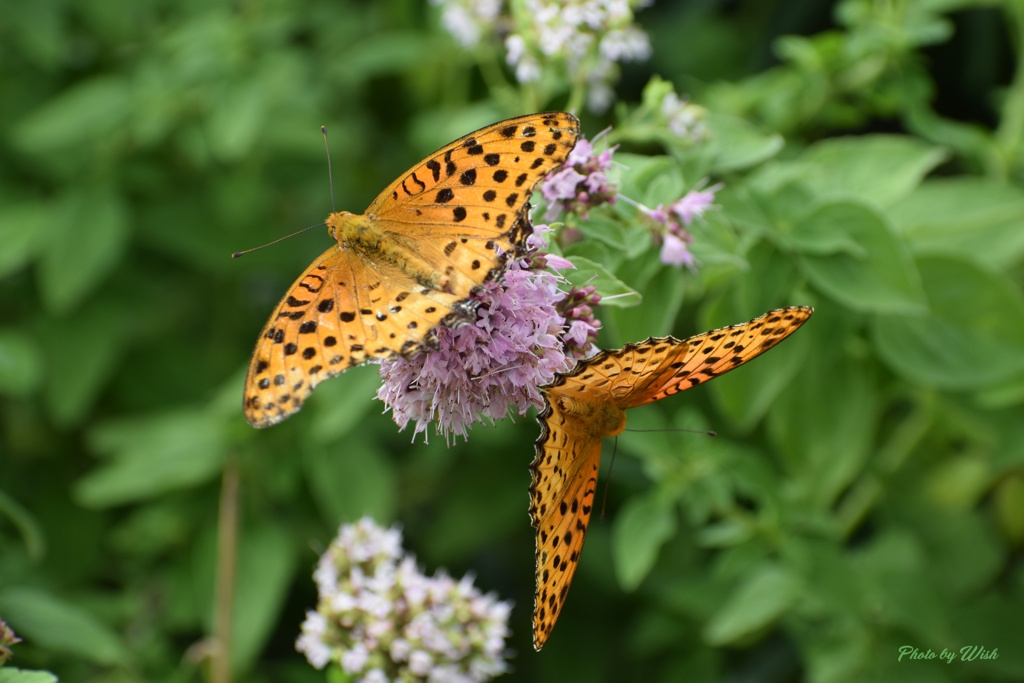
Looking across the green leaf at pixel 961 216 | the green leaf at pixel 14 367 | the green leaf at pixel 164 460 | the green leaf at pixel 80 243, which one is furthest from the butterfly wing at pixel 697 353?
the green leaf at pixel 80 243

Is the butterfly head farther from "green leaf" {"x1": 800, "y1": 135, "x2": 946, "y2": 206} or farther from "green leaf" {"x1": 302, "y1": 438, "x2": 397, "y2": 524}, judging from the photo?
"green leaf" {"x1": 302, "y1": 438, "x2": 397, "y2": 524}

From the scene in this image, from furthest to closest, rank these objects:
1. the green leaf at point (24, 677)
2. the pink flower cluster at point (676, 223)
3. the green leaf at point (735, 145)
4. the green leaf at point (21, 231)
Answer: the green leaf at point (21, 231), the green leaf at point (735, 145), the pink flower cluster at point (676, 223), the green leaf at point (24, 677)

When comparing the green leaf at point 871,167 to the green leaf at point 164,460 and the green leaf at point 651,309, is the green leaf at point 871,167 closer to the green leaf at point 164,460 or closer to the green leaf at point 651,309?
the green leaf at point 651,309

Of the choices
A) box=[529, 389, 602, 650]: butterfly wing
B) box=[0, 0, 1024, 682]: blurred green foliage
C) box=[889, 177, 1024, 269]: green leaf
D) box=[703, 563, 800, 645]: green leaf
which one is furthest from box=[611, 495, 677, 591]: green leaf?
box=[889, 177, 1024, 269]: green leaf

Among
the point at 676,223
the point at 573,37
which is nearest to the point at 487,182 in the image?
the point at 676,223

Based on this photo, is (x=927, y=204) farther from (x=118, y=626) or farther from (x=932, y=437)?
(x=118, y=626)
